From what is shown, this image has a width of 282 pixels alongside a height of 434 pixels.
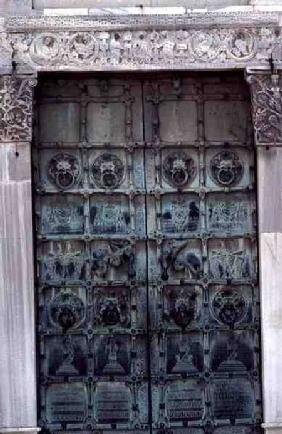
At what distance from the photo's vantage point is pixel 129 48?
1034cm

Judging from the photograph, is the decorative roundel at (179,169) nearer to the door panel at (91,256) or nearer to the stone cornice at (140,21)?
the door panel at (91,256)

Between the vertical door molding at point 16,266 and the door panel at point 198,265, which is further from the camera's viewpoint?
the door panel at point 198,265

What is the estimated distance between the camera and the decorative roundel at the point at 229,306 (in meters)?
10.7

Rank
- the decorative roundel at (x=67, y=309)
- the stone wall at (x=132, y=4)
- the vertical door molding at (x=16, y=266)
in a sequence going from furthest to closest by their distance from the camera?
the decorative roundel at (x=67, y=309)
the stone wall at (x=132, y=4)
the vertical door molding at (x=16, y=266)

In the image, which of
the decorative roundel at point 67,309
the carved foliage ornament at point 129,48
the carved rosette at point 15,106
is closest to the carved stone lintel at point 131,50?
the carved foliage ornament at point 129,48

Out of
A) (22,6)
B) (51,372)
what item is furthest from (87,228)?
(22,6)

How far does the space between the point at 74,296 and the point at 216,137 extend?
1.74 m

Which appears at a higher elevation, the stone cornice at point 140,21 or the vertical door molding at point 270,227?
the stone cornice at point 140,21

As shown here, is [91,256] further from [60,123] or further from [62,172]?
[60,123]

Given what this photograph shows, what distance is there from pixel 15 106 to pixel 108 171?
935 mm

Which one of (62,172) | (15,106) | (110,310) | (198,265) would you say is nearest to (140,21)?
(15,106)

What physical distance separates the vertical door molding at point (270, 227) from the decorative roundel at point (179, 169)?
2.00ft

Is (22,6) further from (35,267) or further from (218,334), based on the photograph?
(218,334)

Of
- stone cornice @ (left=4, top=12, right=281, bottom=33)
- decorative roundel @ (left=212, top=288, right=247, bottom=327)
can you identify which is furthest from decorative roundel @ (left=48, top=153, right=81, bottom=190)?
decorative roundel @ (left=212, top=288, right=247, bottom=327)
